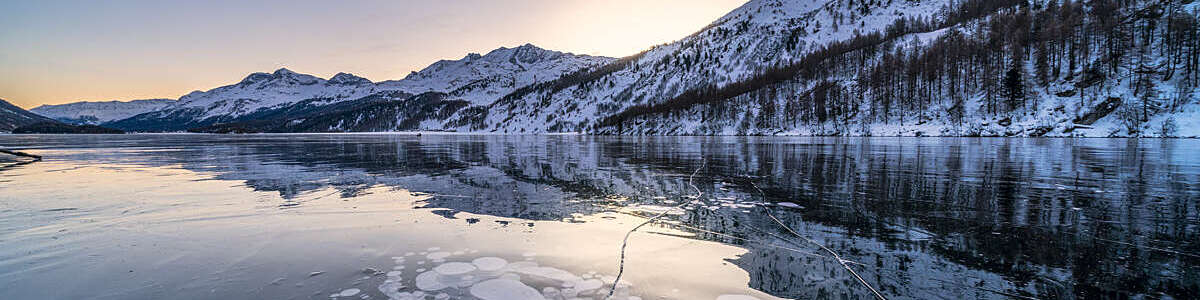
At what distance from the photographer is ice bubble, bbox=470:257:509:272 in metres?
6.68

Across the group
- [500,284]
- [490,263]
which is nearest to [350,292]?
[500,284]

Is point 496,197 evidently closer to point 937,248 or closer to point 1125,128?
point 937,248

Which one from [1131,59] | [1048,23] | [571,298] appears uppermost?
[1048,23]

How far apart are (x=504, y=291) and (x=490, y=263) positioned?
1341 mm

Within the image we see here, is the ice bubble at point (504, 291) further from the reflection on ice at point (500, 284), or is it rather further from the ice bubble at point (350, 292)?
the ice bubble at point (350, 292)

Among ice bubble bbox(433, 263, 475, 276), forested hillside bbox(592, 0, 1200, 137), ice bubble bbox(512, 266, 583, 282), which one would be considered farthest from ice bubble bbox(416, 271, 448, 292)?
forested hillside bbox(592, 0, 1200, 137)

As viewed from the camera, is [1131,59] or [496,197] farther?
[1131,59]

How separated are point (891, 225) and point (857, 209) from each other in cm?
187

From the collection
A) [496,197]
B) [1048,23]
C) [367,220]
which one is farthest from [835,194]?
[1048,23]

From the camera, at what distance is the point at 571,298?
546cm

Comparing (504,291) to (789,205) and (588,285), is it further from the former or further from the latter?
(789,205)

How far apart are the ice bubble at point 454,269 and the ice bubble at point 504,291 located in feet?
2.13

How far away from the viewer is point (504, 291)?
5.70 meters

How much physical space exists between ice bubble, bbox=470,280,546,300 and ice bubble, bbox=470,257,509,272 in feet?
1.99
